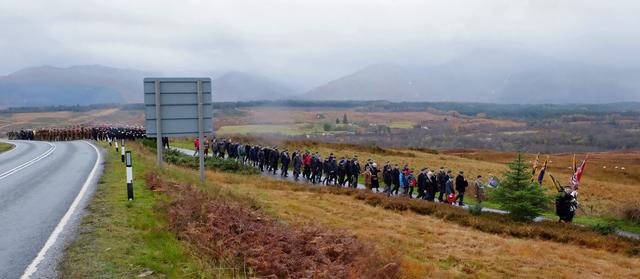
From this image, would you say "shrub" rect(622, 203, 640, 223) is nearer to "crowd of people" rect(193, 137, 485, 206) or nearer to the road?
"crowd of people" rect(193, 137, 485, 206)

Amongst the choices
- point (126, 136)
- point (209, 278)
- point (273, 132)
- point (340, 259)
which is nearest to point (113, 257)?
point (209, 278)

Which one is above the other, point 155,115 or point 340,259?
point 155,115

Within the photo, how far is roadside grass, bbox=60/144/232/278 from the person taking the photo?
6.73 metres

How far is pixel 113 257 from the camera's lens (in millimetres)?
7195

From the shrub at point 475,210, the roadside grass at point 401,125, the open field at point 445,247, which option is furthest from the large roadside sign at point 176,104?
the roadside grass at point 401,125

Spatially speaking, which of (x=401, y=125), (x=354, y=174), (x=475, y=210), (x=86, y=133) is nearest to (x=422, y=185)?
(x=475, y=210)

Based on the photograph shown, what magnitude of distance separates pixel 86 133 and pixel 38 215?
49.0 meters

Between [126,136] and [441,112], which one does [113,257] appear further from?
[441,112]

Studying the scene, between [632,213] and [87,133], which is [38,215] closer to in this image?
[632,213]

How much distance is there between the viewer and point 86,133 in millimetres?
55594

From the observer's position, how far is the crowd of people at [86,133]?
153ft

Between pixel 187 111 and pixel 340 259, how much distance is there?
37.1 feet

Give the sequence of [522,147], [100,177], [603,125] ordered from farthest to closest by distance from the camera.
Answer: [603,125], [522,147], [100,177]

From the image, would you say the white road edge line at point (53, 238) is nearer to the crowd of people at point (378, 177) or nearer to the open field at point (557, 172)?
the crowd of people at point (378, 177)
